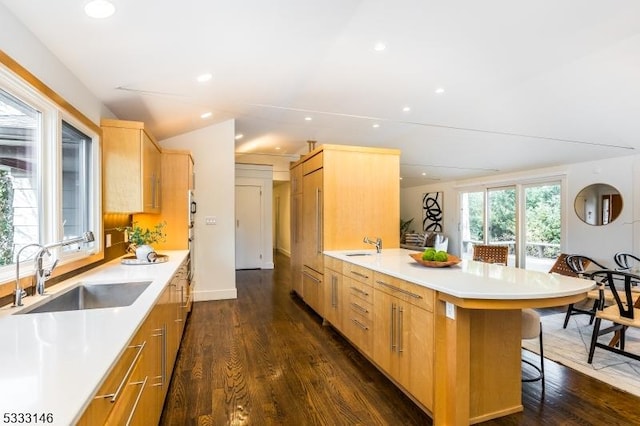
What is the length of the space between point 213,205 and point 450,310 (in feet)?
13.2

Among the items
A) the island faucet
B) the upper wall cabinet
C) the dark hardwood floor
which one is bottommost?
the dark hardwood floor

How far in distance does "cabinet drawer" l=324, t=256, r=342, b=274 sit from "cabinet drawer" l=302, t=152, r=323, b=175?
114cm

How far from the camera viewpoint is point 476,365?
2.05m

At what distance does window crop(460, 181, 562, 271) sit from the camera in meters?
6.60

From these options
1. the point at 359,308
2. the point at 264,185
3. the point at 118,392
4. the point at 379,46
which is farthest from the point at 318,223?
the point at 264,185

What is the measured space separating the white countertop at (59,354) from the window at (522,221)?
24.6ft

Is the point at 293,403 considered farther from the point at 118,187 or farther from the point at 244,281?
the point at 244,281

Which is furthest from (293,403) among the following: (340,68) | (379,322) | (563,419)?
(340,68)

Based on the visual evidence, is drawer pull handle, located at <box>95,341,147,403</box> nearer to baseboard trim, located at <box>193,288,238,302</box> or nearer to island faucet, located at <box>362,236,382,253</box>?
island faucet, located at <box>362,236,382,253</box>

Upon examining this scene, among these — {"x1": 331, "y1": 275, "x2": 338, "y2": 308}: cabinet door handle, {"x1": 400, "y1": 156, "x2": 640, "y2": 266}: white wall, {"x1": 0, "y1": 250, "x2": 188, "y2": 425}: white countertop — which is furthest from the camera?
{"x1": 400, "y1": 156, "x2": 640, "y2": 266}: white wall

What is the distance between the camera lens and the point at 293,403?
2.26 meters

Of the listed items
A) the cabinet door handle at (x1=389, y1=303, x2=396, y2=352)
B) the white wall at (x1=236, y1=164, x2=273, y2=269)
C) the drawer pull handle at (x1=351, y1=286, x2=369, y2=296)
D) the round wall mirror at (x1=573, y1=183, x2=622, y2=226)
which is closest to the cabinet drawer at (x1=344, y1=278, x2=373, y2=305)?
the drawer pull handle at (x1=351, y1=286, x2=369, y2=296)

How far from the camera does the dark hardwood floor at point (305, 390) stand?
2.10 m

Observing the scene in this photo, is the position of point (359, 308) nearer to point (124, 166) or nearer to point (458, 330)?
point (458, 330)
